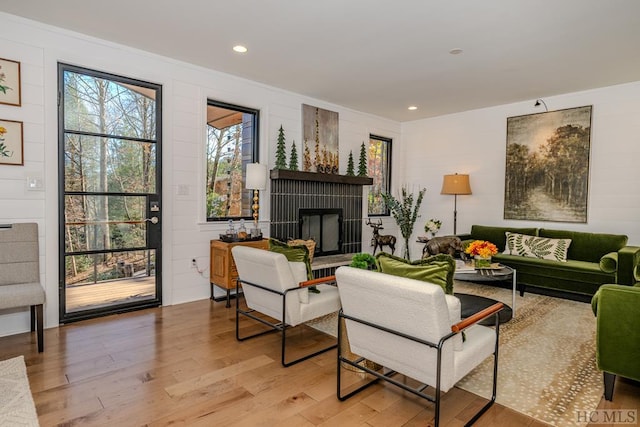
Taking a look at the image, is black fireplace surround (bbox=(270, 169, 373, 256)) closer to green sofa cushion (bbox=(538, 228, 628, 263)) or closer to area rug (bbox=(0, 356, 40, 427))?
green sofa cushion (bbox=(538, 228, 628, 263))

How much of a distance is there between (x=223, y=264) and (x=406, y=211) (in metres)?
3.88

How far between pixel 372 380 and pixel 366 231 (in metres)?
4.15

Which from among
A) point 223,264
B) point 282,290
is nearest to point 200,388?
point 282,290

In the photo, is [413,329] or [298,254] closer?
[413,329]

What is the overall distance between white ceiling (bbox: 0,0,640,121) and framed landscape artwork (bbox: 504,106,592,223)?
57cm

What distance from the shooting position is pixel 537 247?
502 centimetres

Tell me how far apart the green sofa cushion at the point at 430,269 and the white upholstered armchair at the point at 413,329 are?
0.33 feet

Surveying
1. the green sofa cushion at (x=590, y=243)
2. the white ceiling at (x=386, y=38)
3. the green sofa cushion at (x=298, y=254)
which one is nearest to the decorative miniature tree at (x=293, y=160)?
the white ceiling at (x=386, y=38)

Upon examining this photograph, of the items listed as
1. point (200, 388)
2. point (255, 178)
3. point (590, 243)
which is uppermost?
point (255, 178)

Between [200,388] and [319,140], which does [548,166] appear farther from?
[200,388]

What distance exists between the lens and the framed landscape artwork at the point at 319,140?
18.2 ft

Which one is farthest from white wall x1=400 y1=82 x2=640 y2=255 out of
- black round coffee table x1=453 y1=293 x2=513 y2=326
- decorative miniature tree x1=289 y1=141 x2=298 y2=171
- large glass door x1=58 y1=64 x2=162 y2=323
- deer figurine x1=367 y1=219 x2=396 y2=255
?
large glass door x1=58 y1=64 x2=162 y2=323

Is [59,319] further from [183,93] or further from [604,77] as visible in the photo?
[604,77]

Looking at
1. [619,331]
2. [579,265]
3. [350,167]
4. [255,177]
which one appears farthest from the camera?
[350,167]
